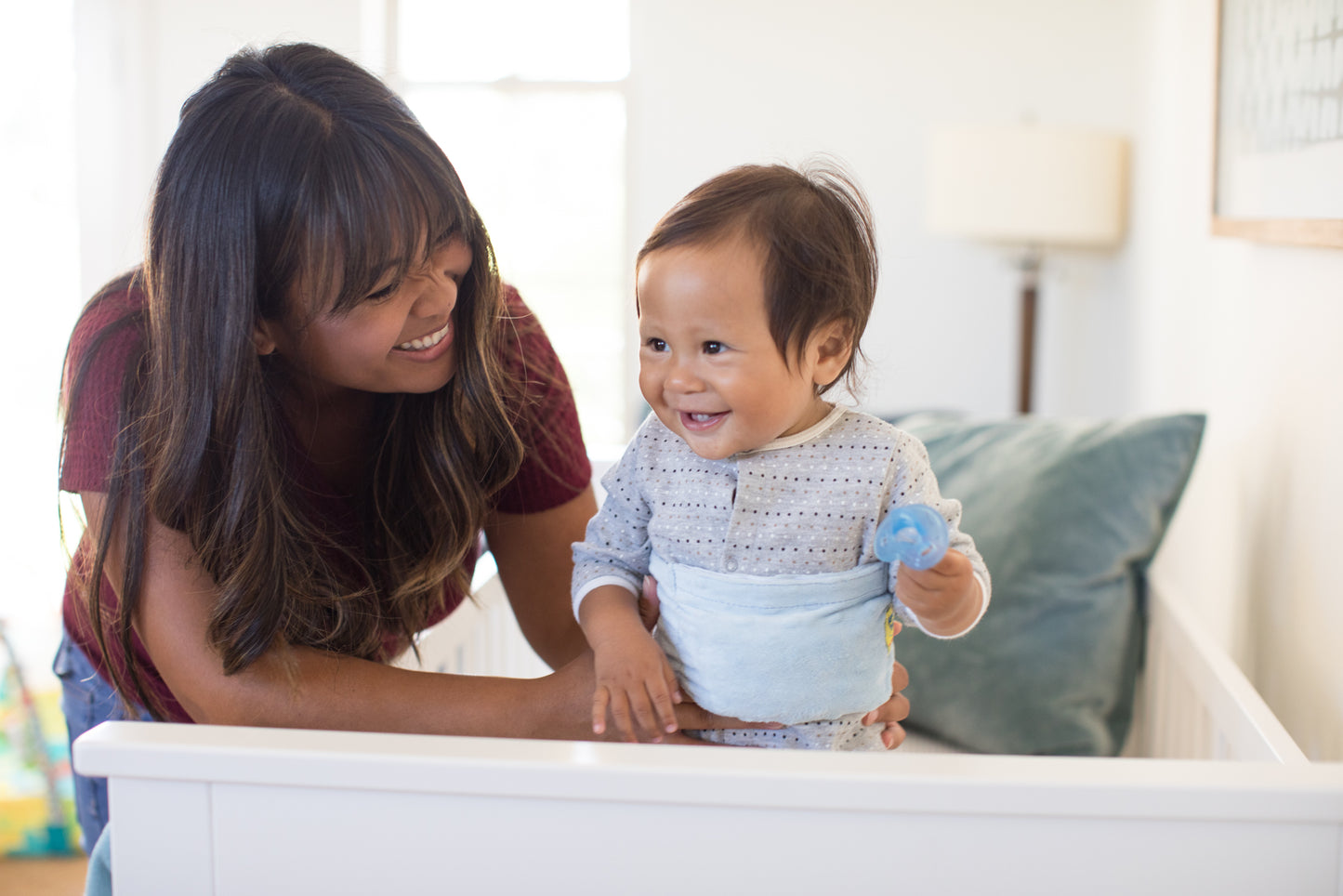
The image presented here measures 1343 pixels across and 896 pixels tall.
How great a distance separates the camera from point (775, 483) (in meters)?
0.85

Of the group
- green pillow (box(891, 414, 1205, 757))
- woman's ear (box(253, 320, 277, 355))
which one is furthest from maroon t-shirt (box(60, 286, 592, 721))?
green pillow (box(891, 414, 1205, 757))

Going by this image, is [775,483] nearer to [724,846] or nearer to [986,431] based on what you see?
[724,846]

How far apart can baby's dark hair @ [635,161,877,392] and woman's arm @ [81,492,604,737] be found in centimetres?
35

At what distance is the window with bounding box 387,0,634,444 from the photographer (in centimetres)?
369

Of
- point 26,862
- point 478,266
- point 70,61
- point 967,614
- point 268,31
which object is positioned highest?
point 268,31

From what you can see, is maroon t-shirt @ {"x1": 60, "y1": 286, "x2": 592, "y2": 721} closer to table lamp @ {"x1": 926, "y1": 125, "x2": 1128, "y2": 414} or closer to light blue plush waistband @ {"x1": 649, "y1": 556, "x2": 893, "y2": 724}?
light blue plush waistband @ {"x1": 649, "y1": 556, "x2": 893, "y2": 724}

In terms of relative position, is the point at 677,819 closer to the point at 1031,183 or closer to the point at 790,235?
the point at 790,235

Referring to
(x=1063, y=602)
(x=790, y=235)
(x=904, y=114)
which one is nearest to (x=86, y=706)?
(x=790, y=235)

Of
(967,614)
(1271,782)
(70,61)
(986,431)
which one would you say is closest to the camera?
(1271,782)

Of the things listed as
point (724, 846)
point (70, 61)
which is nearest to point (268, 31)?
point (70, 61)

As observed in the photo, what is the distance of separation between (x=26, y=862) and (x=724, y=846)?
2474mm

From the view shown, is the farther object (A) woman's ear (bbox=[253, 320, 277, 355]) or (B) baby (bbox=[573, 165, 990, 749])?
(A) woman's ear (bbox=[253, 320, 277, 355])

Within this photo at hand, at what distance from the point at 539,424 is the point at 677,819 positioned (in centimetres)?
57

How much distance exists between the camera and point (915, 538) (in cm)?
71
